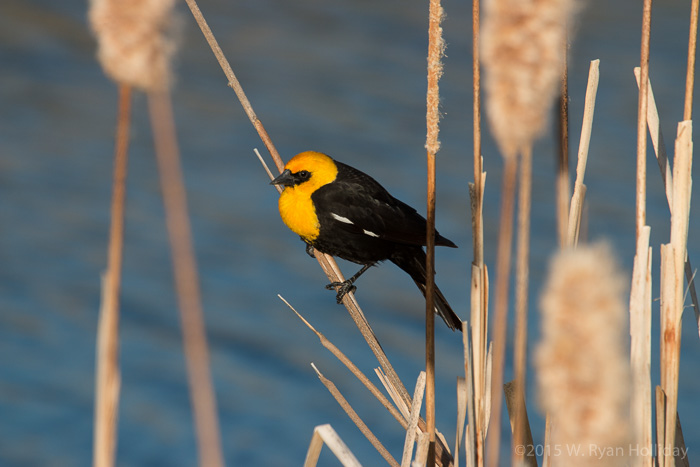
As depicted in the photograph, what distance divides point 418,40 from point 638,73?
23.8 feet

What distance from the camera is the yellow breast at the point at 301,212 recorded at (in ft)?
10.4

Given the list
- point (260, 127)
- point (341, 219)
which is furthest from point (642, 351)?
point (341, 219)

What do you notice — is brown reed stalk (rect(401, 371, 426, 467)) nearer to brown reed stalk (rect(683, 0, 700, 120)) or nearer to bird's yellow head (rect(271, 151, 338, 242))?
brown reed stalk (rect(683, 0, 700, 120))

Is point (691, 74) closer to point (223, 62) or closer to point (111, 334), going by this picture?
point (223, 62)

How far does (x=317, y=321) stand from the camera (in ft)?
18.8

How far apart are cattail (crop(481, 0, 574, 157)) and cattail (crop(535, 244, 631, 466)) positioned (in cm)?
22

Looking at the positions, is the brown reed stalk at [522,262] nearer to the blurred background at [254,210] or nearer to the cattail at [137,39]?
the cattail at [137,39]

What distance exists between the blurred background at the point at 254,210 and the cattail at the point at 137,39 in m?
2.59

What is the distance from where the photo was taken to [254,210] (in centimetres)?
661

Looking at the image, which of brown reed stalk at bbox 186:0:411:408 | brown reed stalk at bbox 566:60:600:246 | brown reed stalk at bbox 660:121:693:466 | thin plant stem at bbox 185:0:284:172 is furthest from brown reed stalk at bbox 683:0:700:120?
thin plant stem at bbox 185:0:284:172

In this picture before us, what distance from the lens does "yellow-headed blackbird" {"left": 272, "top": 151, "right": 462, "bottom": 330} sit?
3.16m

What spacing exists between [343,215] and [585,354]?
221 cm

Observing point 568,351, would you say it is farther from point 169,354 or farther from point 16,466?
point 169,354

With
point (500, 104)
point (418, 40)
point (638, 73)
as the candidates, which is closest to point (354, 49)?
point (418, 40)
